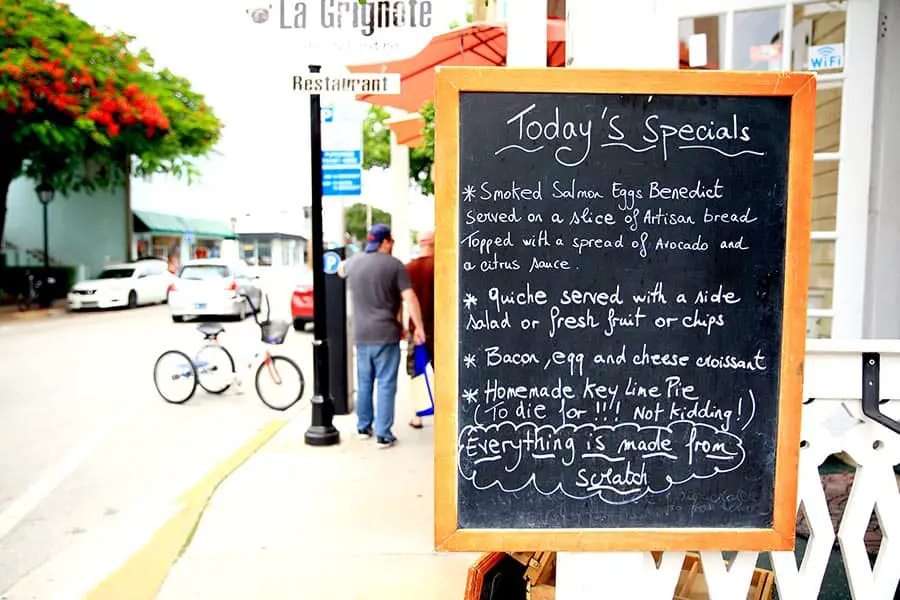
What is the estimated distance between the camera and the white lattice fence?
2492 mm

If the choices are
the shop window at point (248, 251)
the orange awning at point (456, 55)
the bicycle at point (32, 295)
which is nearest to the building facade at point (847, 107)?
the orange awning at point (456, 55)

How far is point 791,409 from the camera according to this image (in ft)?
7.75

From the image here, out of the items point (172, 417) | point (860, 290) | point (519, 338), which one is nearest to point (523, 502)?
point (519, 338)

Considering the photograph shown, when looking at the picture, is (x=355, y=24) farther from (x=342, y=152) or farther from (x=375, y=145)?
(x=375, y=145)

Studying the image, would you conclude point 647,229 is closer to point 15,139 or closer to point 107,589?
point 107,589

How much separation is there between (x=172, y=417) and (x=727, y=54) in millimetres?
6608

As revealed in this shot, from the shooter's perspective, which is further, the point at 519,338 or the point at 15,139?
the point at 15,139

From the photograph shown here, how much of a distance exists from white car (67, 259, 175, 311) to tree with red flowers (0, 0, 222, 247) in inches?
121

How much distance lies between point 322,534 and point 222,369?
16.9 ft

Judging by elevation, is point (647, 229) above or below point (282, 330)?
above

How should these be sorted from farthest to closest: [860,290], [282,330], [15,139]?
1. [15,139]
2. [282,330]
3. [860,290]

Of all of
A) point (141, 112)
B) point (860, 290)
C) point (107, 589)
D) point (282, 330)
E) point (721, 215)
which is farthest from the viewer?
point (141, 112)

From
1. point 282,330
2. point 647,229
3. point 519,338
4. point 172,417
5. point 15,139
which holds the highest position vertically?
point 15,139

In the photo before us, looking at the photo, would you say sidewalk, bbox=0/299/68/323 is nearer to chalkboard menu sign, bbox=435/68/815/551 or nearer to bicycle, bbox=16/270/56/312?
bicycle, bbox=16/270/56/312
